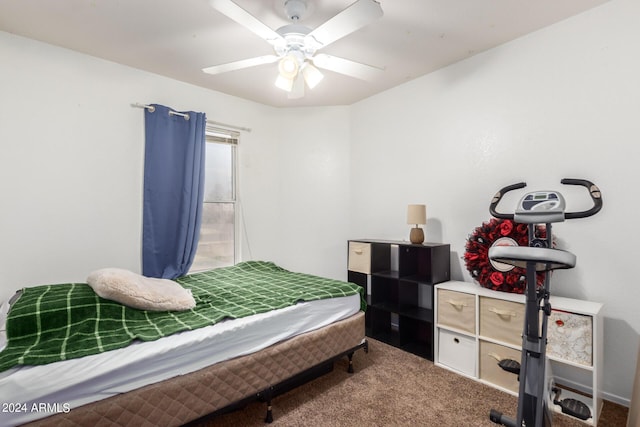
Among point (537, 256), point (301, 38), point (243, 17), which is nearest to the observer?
point (537, 256)

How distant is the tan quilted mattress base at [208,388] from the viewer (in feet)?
4.26

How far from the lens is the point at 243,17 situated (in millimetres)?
1609

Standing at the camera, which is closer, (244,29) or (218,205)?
(244,29)

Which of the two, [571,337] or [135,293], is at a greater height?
[135,293]

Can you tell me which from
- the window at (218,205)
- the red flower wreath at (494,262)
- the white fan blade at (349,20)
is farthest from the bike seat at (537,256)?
the window at (218,205)

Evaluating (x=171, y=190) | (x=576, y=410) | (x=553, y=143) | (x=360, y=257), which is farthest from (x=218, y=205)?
(x=576, y=410)

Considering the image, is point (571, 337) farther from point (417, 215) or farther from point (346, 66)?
point (346, 66)

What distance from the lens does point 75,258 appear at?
8.21 feet

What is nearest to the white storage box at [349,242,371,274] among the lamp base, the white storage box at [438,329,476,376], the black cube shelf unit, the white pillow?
the black cube shelf unit

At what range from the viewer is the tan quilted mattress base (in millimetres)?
1298

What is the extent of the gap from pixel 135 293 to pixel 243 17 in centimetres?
168

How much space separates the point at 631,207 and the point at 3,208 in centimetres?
428

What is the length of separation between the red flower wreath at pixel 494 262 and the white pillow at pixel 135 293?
212cm

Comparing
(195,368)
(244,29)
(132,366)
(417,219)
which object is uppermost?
(244,29)
